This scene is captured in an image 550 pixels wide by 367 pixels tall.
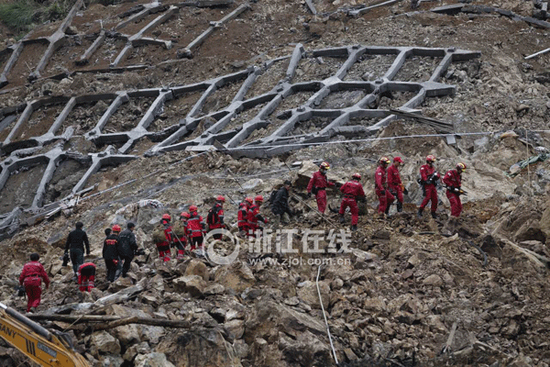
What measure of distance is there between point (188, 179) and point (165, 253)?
4.79 meters

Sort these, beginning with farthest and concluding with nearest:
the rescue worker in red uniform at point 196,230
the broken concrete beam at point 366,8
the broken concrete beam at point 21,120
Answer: the broken concrete beam at point 366,8
the broken concrete beam at point 21,120
the rescue worker in red uniform at point 196,230

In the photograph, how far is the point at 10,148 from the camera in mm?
24203

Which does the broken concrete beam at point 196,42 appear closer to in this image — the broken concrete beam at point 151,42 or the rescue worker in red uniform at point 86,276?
the broken concrete beam at point 151,42

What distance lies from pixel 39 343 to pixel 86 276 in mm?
3550

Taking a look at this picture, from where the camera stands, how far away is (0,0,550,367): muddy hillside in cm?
929

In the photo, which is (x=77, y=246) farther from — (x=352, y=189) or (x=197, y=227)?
(x=352, y=189)

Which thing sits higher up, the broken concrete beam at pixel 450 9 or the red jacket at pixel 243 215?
the red jacket at pixel 243 215

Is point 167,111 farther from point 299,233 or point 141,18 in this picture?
point 299,233

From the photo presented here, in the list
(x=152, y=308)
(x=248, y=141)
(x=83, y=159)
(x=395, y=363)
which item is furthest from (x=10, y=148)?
(x=395, y=363)

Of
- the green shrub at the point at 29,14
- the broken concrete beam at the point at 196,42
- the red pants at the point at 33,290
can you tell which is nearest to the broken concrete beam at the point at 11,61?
the green shrub at the point at 29,14

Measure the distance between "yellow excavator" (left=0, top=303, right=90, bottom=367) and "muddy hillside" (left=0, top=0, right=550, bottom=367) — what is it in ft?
1.06

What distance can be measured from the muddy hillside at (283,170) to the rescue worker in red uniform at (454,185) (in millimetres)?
237

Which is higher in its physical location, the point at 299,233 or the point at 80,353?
the point at 80,353

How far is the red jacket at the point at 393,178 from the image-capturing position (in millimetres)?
13828
